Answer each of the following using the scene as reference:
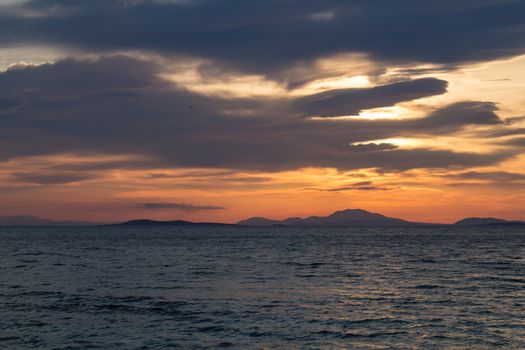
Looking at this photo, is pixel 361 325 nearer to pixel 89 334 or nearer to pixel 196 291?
pixel 89 334

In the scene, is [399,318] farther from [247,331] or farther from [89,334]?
[89,334]

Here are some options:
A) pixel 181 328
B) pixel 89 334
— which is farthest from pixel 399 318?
pixel 89 334

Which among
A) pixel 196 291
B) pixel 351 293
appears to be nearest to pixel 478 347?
pixel 351 293

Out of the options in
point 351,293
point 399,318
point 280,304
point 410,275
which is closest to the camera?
point 399,318

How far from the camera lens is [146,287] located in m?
52.8

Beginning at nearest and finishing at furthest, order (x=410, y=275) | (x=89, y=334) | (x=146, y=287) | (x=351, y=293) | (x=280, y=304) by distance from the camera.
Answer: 1. (x=89, y=334)
2. (x=280, y=304)
3. (x=351, y=293)
4. (x=146, y=287)
5. (x=410, y=275)

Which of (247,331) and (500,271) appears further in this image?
(500,271)

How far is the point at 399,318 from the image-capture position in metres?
36.1

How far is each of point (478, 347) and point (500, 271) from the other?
42210mm

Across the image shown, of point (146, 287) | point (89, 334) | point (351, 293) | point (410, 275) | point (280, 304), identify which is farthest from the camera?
point (410, 275)

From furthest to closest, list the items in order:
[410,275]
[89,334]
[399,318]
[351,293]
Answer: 1. [410,275]
2. [351,293]
3. [399,318]
4. [89,334]

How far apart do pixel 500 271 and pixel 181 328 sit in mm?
47045

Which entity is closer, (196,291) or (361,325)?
(361,325)

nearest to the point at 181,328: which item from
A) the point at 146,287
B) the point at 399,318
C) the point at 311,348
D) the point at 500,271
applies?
the point at 311,348
